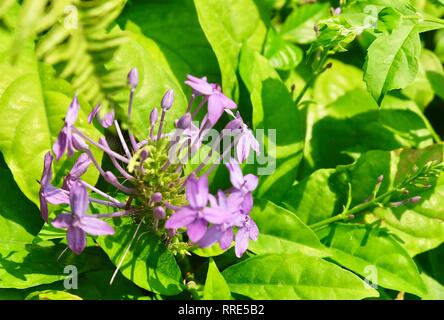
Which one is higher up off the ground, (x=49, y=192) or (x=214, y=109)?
(x=214, y=109)

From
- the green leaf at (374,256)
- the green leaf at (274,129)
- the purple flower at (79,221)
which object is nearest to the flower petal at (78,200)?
the purple flower at (79,221)

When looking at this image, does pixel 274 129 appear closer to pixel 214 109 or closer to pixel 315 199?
pixel 315 199

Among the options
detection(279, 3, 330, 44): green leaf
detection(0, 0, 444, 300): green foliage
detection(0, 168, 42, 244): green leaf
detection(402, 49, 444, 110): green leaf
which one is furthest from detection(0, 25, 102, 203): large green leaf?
detection(402, 49, 444, 110): green leaf

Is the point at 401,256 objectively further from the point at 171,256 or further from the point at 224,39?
the point at 224,39

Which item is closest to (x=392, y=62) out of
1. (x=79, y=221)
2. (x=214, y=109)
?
(x=214, y=109)

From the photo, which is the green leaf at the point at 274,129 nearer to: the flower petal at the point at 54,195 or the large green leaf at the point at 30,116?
the large green leaf at the point at 30,116

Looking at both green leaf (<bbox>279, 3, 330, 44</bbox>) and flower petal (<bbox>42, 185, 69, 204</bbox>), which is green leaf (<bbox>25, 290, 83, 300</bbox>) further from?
green leaf (<bbox>279, 3, 330, 44</bbox>)
